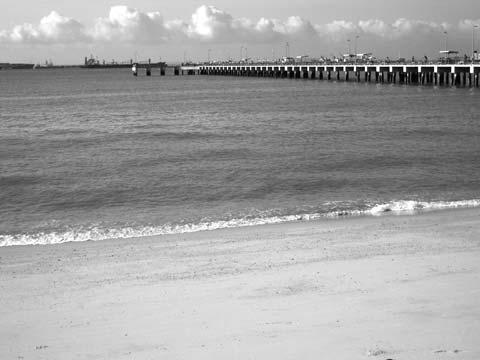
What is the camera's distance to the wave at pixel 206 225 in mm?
16344

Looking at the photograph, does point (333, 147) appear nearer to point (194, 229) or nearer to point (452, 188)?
point (452, 188)

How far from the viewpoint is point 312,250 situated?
45.0 ft

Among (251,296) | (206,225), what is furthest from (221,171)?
(251,296)

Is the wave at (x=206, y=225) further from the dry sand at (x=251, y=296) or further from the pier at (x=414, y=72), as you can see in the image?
the pier at (x=414, y=72)

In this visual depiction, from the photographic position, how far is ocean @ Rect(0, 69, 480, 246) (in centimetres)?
1878

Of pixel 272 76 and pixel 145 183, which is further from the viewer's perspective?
pixel 272 76

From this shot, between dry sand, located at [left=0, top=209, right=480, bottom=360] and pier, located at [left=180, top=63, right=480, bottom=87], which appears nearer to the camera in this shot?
dry sand, located at [left=0, top=209, right=480, bottom=360]

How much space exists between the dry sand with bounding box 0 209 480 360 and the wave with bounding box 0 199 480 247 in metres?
0.90

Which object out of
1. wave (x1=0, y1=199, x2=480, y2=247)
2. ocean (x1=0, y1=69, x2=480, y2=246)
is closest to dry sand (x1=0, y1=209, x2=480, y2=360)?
wave (x1=0, y1=199, x2=480, y2=247)

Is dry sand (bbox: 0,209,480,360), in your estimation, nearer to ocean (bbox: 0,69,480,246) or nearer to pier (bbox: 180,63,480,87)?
ocean (bbox: 0,69,480,246)

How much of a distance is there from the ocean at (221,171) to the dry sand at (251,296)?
3036mm

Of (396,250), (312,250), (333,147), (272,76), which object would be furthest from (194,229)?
(272,76)

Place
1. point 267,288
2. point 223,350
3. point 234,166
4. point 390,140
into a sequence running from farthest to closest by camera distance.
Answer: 1. point 390,140
2. point 234,166
3. point 267,288
4. point 223,350

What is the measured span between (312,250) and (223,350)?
560cm
